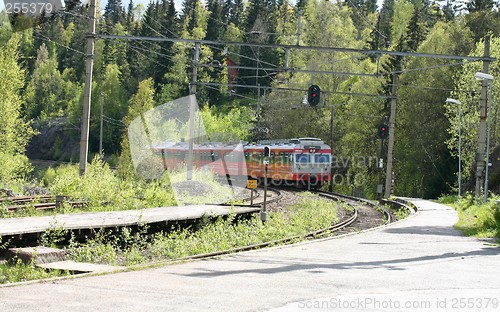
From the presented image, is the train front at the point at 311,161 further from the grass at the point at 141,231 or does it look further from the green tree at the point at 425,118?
the green tree at the point at 425,118

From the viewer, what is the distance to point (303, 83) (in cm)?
7112

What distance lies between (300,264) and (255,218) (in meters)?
11.0

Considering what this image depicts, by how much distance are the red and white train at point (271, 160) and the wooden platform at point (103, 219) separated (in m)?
20.4

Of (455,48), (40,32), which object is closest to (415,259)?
(455,48)

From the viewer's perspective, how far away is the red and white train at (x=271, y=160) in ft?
153

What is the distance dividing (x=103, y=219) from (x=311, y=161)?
1118 inches

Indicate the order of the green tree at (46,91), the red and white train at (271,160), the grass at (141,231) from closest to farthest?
the grass at (141,231) < the red and white train at (271,160) < the green tree at (46,91)

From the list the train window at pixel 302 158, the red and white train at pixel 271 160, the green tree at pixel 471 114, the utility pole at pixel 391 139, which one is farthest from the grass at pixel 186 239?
A: the green tree at pixel 471 114

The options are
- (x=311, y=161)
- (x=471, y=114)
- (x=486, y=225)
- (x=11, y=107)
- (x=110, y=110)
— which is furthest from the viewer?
(x=110, y=110)

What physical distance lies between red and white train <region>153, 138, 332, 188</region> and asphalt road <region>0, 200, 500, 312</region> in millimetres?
29098

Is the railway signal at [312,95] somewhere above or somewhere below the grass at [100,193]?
above

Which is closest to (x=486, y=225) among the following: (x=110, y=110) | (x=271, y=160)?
(x=271, y=160)

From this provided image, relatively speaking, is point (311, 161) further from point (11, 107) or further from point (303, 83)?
point (303, 83)

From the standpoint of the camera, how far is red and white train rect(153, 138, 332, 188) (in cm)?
4678
